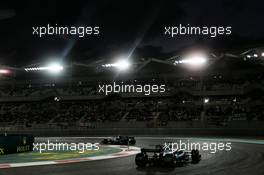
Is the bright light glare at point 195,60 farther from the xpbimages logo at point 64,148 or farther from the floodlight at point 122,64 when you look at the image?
the xpbimages logo at point 64,148

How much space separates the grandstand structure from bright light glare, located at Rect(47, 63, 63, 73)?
985 millimetres

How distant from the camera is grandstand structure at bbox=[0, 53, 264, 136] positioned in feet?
159

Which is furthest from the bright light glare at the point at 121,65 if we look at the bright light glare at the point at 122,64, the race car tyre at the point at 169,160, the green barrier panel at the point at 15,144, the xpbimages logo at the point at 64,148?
the race car tyre at the point at 169,160

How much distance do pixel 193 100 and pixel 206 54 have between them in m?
6.74

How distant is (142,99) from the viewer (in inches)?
2286

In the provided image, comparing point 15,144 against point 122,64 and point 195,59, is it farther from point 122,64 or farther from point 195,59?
point 195,59

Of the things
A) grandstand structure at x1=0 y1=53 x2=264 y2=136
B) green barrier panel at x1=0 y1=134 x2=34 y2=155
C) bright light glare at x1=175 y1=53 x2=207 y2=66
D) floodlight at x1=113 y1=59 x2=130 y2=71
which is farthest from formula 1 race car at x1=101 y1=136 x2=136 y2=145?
floodlight at x1=113 y1=59 x2=130 y2=71

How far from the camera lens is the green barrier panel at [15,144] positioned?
24.3 m

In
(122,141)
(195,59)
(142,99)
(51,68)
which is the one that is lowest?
(122,141)

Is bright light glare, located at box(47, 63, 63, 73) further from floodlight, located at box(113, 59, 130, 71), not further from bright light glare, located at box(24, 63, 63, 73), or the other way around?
floodlight, located at box(113, 59, 130, 71)

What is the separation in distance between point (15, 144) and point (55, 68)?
33.8 meters

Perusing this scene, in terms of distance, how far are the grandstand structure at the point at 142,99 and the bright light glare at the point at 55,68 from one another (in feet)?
3.23

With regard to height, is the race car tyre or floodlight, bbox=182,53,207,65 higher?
floodlight, bbox=182,53,207,65

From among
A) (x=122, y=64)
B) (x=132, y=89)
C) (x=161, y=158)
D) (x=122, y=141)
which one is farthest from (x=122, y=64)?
(x=161, y=158)
